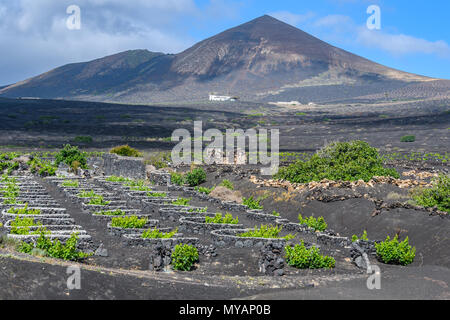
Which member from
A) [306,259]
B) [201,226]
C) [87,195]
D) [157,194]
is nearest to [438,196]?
[306,259]

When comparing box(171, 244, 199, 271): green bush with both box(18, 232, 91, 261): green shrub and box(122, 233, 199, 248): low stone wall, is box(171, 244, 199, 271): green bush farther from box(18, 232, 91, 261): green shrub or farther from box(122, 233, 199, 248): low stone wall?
box(18, 232, 91, 261): green shrub

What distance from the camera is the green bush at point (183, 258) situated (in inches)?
492

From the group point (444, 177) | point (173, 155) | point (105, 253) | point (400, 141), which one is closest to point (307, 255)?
point (105, 253)

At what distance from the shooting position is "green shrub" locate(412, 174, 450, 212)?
59.4 feet

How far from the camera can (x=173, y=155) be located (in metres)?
45.7

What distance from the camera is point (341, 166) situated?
26.3 m

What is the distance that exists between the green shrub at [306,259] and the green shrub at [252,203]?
9.65 metres

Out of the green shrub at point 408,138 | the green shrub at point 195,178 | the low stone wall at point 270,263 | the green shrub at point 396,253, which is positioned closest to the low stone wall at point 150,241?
the low stone wall at point 270,263

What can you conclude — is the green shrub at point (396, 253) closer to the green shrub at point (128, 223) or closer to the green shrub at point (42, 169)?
the green shrub at point (128, 223)

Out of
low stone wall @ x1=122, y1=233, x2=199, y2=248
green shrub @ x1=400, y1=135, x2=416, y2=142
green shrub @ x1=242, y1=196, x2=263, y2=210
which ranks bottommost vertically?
green shrub @ x1=242, y1=196, x2=263, y2=210

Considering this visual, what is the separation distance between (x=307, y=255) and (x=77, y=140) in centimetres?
5433

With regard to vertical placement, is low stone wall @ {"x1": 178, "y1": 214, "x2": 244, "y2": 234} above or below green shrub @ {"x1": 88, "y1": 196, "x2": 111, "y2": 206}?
below

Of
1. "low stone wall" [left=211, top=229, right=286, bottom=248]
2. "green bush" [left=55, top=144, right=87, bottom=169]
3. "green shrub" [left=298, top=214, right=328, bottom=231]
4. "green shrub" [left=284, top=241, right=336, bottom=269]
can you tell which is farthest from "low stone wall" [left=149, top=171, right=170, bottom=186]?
"green shrub" [left=284, top=241, right=336, bottom=269]

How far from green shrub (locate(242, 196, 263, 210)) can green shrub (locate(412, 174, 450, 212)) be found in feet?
23.4
